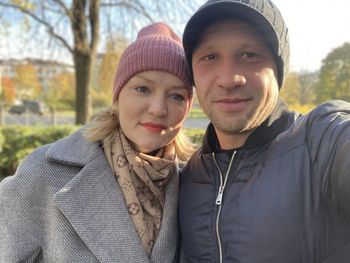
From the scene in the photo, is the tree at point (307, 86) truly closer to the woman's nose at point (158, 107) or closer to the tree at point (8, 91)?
the woman's nose at point (158, 107)

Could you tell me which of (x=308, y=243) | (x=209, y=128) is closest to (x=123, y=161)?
(x=209, y=128)

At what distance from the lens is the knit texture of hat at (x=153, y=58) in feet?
6.28

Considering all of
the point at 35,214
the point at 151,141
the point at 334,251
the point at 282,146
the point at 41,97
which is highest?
the point at 282,146

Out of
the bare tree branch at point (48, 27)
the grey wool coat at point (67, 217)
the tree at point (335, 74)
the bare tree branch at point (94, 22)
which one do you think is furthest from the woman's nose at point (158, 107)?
the bare tree branch at point (48, 27)

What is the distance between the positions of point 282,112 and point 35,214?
3.83 ft

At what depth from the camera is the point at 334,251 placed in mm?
1332

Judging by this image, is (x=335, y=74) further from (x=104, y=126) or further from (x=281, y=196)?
(x=281, y=196)

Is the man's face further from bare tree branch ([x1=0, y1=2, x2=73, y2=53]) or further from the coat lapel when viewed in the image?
bare tree branch ([x1=0, y1=2, x2=73, y2=53])

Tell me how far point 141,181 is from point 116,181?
119mm

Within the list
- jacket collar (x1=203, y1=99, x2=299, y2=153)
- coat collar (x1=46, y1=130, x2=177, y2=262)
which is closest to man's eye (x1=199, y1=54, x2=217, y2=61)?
jacket collar (x1=203, y1=99, x2=299, y2=153)

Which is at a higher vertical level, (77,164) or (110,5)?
(110,5)

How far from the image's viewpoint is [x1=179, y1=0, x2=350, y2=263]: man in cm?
133

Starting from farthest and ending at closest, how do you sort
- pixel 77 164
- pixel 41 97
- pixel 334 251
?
pixel 41 97 → pixel 77 164 → pixel 334 251

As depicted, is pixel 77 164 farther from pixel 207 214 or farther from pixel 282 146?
pixel 282 146
